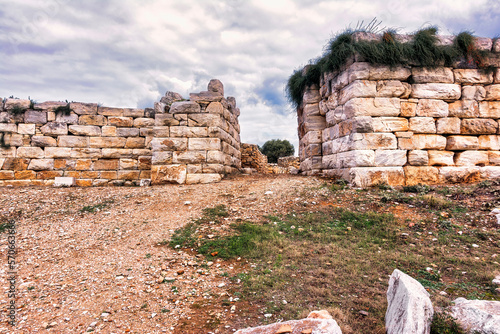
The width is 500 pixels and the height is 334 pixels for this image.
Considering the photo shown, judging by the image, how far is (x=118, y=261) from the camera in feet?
12.8

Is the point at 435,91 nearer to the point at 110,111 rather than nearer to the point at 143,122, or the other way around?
the point at 143,122

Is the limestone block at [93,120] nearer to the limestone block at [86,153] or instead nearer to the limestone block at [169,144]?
the limestone block at [86,153]

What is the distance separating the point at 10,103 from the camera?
359 inches

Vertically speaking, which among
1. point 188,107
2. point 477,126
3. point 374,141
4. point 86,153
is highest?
point 188,107

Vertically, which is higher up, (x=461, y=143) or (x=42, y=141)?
(x=42, y=141)

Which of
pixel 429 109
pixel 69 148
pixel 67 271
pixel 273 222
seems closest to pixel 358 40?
pixel 429 109

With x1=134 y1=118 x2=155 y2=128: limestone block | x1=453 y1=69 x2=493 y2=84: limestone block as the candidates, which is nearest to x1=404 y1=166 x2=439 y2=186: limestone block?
x1=453 y1=69 x2=493 y2=84: limestone block

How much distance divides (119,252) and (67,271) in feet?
2.31

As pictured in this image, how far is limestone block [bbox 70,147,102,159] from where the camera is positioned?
929 centimetres

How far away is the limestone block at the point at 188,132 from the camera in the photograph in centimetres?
822

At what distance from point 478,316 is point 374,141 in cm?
524

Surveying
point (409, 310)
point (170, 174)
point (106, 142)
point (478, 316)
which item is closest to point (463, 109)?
point (478, 316)

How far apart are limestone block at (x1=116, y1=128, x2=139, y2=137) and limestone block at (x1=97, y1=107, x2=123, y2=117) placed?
54cm

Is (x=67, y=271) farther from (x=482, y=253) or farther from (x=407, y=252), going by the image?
(x=482, y=253)
